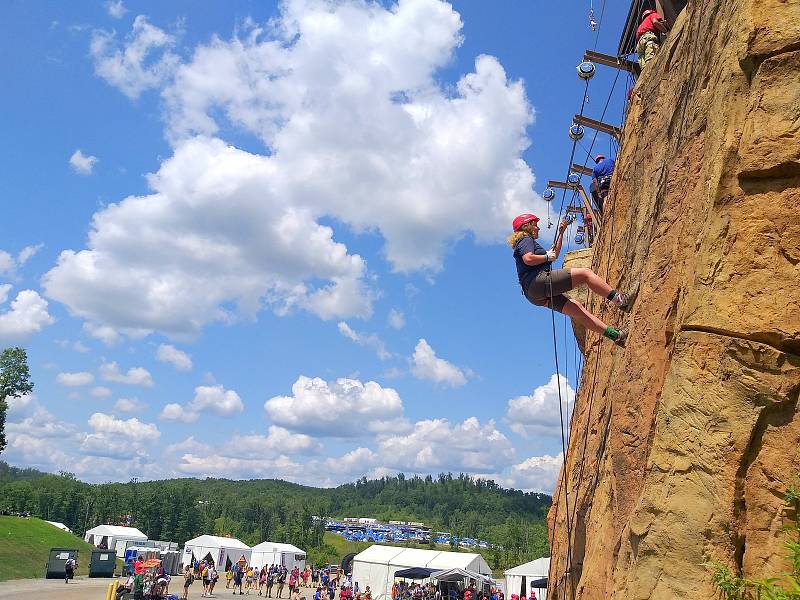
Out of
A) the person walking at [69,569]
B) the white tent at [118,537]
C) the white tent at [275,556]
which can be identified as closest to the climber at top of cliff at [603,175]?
the person walking at [69,569]

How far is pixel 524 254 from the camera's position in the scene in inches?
303

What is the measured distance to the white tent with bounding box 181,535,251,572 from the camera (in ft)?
162

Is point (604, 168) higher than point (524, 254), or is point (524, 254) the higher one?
point (604, 168)

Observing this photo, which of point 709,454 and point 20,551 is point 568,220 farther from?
point 20,551

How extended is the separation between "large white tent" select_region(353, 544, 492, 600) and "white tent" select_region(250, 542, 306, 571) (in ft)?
41.3

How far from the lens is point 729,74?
5535 millimetres

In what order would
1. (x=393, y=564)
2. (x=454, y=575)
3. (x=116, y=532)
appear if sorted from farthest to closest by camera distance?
(x=116, y=532) < (x=393, y=564) < (x=454, y=575)

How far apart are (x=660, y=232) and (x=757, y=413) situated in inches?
108

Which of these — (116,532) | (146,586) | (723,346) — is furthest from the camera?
(116,532)

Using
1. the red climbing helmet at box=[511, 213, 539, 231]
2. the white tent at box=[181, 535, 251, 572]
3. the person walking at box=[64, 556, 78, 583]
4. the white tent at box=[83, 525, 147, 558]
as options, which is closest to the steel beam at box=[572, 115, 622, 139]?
the red climbing helmet at box=[511, 213, 539, 231]

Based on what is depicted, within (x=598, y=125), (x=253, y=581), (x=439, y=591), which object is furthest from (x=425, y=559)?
(x=598, y=125)

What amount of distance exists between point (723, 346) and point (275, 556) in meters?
48.8

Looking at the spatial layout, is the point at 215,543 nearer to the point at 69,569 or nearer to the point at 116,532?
the point at 116,532

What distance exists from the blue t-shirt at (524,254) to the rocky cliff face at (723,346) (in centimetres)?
149
